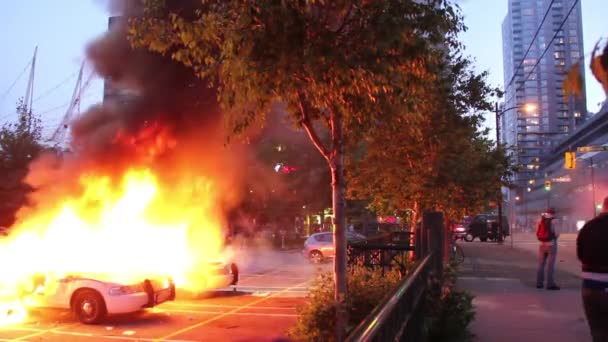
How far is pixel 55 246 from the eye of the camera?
398 inches

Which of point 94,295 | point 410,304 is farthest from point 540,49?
point 410,304

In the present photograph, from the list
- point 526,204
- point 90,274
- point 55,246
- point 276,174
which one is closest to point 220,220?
point 276,174

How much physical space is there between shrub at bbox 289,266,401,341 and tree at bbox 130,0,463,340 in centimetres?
25

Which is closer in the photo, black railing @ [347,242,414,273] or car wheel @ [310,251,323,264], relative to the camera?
black railing @ [347,242,414,273]

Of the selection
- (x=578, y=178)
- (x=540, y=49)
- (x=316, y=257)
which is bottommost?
(x=316, y=257)

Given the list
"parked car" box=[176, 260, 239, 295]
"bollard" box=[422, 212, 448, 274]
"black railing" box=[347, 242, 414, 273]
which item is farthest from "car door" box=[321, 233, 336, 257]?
"bollard" box=[422, 212, 448, 274]

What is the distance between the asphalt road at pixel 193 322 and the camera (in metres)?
7.12

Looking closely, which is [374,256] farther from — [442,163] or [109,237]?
[109,237]

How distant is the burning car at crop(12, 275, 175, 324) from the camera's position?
7980 mm

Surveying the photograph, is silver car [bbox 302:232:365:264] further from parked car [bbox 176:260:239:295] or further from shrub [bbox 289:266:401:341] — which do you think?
shrub [bbox 289:266:401:341]

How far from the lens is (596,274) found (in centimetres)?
398

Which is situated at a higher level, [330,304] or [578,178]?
[578,178]

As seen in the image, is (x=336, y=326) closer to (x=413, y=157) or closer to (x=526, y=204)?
(x=413, y=157)

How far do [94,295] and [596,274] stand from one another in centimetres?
670
